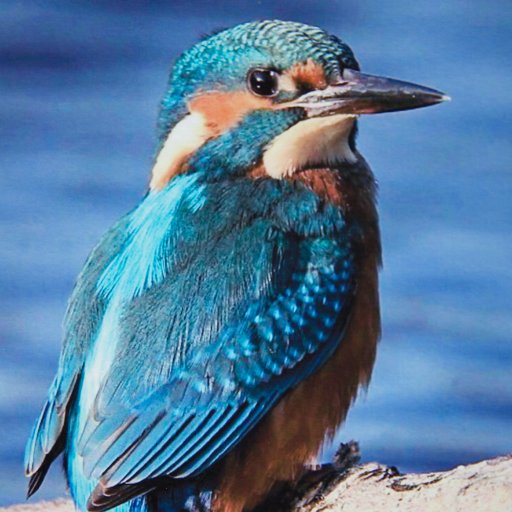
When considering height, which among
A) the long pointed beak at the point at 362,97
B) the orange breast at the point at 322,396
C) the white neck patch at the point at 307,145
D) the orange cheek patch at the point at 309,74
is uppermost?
the orange cheek patch at the point at 309,74

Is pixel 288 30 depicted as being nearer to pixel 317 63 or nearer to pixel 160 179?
pixel 317 63

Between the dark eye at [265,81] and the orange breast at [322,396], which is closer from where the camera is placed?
the orange breast at [322,396]

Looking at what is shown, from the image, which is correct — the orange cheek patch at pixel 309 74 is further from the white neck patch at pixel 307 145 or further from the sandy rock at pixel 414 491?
the sandy rock at pixel 414 491

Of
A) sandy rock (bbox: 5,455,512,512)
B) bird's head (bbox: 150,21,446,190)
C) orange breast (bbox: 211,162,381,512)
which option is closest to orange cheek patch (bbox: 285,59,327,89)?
bird's head (bbox: 150,21,446,190)

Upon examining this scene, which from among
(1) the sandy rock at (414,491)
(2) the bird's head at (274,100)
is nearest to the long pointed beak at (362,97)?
(2) the bird's head at (274,100)

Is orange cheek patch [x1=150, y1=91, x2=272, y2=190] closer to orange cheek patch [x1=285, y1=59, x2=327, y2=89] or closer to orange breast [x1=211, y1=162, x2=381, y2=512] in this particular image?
orange cheek patch [x1=285, y1=59, x2=327, y2=89]

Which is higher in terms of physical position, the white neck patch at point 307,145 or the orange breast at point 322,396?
the white neck patch at point 307,145

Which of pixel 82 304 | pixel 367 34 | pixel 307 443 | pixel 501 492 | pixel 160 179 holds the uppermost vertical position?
pixel 367 34

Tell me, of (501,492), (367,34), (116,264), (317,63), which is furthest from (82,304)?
(367,34)
